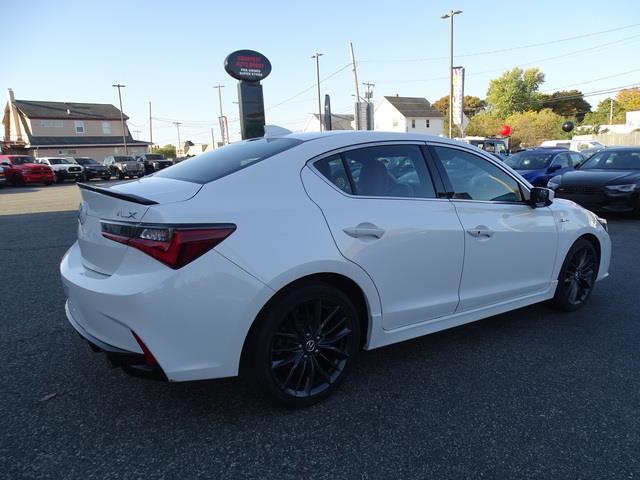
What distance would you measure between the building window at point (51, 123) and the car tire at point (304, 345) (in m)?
54.9

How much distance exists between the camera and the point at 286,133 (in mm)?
3527

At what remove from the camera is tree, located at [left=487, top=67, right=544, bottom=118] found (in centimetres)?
7731

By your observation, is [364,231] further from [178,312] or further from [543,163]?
[543,163]

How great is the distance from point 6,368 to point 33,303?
1.51 metres

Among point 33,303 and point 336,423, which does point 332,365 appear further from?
point 33,303

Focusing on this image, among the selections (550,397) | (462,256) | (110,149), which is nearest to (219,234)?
(462,256)

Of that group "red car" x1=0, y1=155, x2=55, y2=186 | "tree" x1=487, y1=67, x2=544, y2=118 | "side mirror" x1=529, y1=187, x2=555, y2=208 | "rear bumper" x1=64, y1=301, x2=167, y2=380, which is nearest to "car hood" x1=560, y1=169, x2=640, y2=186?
"side mirror" x1=529, y1=187, x2=555, y2=208

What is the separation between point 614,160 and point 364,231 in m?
10.4

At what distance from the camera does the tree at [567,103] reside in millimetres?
82250

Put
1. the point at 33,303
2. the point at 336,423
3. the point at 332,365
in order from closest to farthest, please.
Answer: the point at 336,423 → the point at 332,365 → the point at 33,303

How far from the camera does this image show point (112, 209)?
2.48m

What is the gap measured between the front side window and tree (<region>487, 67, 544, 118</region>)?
82.1 meters

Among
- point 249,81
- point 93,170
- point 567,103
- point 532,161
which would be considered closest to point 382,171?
point 249,81

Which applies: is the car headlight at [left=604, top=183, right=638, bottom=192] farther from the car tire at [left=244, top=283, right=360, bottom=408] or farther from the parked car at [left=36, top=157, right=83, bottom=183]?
the parked car at [left=36, top=157, right=83, bottom=183]
